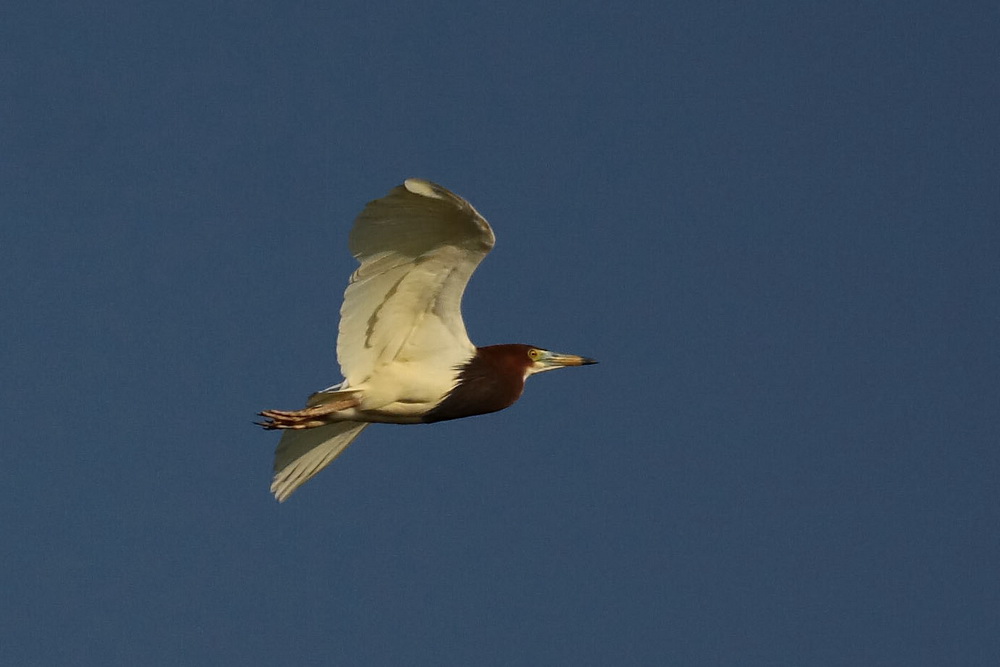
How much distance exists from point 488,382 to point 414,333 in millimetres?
1001

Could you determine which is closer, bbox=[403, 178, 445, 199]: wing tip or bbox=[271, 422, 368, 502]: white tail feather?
bbox=[403, 178, 445, 199]: wing tip

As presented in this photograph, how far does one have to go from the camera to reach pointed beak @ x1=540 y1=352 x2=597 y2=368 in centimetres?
1745

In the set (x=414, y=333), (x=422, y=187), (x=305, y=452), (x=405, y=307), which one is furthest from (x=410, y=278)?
(x=305, y=452)

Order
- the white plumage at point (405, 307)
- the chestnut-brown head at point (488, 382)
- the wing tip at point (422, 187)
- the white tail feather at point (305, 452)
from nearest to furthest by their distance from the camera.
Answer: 1. the wing tip at point (422, 187)
2. the white plumage at point (405, 307)
3. the chestnut-brown head at point (488, 382)
4. the white tail feather at point (305, 452)

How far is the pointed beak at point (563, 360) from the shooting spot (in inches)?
687

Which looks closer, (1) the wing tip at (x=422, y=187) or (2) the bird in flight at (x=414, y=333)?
(1) the wing tip at (x=422, y=187)

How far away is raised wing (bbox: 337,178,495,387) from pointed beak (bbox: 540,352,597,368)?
50.0 inches

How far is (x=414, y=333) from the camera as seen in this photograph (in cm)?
1605

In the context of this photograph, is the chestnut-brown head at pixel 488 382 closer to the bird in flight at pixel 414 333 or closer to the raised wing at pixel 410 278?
the bird in flight at pixel 414 333

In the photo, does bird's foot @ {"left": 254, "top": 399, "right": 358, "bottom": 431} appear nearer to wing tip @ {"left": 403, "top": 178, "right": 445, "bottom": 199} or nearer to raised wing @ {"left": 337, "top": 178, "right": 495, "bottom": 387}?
raised wing @ {"left": 337, "top": 178, "right": 495, "bottom": 387}

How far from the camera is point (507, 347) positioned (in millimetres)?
16984

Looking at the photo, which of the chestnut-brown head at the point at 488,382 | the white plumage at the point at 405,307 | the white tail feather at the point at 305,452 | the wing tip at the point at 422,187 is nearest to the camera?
the wing tip at the point at 422,187

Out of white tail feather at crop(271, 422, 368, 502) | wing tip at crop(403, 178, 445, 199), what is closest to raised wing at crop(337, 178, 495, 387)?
wing tip at crop(403, 178, 445, 199)

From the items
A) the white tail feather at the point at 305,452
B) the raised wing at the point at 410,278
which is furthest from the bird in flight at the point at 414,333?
the white tail feather at the point at 305,452
